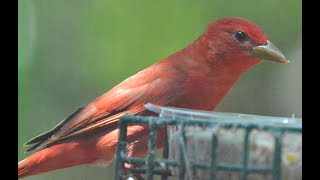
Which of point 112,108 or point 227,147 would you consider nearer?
point 227,147

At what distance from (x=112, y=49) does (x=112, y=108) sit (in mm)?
2210

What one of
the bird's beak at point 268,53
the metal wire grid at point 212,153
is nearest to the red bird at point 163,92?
the bird's beak at point 268,53

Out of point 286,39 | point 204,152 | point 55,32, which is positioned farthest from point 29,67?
point 204,152

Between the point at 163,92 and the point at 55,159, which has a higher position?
the point at 163,92

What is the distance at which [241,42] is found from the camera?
489cm

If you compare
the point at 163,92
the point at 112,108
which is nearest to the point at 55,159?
the point at 112,108

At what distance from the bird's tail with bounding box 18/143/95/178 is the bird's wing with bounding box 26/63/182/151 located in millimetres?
73

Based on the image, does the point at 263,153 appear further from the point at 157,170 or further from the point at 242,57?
the point at 242,57

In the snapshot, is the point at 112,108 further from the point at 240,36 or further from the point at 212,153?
the point at 212,153

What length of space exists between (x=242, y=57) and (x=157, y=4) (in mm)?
2053

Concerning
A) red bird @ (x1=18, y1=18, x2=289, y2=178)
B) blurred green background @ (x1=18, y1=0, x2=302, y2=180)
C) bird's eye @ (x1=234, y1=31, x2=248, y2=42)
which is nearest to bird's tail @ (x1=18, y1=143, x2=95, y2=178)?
red bird @ (x1=18, y1=18, x2=289, y2=178)

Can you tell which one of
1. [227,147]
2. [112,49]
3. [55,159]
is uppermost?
[112,49]

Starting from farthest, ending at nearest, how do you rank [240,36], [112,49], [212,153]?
[112,49] → [240,36] → [212,153]

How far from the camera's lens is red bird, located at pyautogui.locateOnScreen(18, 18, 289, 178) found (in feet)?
15.5
